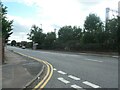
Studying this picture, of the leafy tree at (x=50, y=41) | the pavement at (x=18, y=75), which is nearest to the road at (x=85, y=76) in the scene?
the pavement at (x=18, y=75)

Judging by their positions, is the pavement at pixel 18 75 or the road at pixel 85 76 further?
the road at pixel 85 76

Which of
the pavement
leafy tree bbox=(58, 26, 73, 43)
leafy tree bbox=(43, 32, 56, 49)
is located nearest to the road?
the pavement

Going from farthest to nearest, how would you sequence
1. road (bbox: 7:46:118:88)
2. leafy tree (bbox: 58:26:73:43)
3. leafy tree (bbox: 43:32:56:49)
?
leafy tree (bbox: 43:32:56:49) < leafy tree (bbox: 58:26:73:43) < road (bbox: 7:46:118:88)

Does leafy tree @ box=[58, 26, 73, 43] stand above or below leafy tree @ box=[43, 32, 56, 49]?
above

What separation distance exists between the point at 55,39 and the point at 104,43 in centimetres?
4705

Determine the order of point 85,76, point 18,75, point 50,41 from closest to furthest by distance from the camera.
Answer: point 85,76, point 18,75, point 50,41

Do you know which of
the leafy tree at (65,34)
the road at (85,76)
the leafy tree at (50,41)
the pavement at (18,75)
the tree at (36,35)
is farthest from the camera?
the tree at (36,35)

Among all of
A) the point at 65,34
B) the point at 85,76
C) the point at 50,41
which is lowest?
the point at 85,76

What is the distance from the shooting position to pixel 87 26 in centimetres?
7725

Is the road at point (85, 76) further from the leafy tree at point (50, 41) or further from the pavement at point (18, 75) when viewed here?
the leafy tree at point (50, 41)

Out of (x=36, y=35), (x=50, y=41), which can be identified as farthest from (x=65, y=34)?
(x=36, y=35)

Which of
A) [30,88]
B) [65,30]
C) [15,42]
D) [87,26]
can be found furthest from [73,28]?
[15,42]

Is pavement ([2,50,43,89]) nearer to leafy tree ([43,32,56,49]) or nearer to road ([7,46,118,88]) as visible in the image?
road ([7,46,118,88])

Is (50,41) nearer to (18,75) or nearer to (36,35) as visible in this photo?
(36,35)
